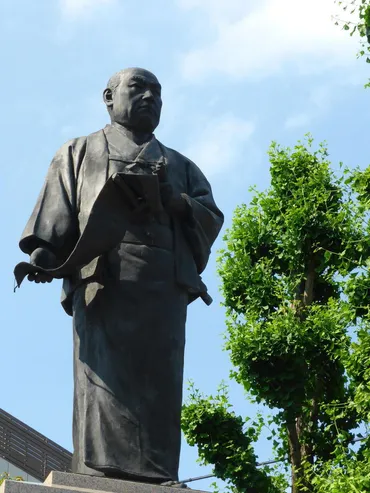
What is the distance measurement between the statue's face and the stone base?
2.39m

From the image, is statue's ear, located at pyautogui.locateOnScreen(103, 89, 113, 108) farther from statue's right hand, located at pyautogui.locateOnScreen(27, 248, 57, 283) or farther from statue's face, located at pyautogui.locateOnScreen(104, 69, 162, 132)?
statue's right hand, located at pyautogui.locateOnScreen(27, 248, 57, 283)

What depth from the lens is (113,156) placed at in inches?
301

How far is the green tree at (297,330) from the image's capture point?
16750mm

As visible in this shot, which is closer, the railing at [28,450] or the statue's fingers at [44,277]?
the statue's fingers at [44,277]

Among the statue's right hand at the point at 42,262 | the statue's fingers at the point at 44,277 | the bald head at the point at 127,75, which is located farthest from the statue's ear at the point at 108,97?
the statue's fingers at the point at 44,277

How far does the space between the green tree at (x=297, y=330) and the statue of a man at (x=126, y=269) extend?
8.45 meters

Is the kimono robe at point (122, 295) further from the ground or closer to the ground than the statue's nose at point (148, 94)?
closer to the ground

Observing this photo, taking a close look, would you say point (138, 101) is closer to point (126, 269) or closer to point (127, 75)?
point (127, 75)

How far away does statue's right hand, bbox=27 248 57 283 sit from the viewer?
23.5ft

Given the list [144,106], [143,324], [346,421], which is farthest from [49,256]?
[346,421]

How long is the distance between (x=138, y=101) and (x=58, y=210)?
924 mm

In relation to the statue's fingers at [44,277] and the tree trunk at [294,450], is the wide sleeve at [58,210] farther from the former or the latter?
the tree trunk at [294,450]

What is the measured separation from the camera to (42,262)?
7.24 meters

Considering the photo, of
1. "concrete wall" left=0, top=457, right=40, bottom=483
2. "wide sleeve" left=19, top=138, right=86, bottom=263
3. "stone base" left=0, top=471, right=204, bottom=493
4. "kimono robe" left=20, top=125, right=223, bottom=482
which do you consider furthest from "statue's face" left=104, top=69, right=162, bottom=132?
"concrete wall" left=0, top=457, right=40, bottom=483
